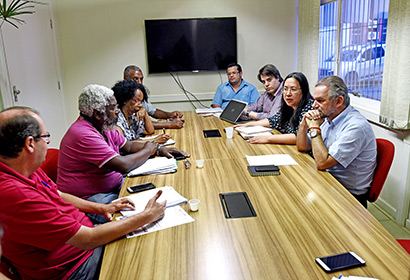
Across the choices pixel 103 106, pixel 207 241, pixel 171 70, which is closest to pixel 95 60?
pixel 171 70

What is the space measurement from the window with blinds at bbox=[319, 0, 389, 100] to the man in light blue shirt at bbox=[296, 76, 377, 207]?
135 centimetres

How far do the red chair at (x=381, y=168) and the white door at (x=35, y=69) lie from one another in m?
3.30

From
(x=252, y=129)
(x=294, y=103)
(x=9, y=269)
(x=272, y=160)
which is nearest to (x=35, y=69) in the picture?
(x=252, y=129)

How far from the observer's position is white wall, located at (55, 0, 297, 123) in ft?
15.8

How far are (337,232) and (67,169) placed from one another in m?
1.56

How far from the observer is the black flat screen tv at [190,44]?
4.86m

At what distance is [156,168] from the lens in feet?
7.10

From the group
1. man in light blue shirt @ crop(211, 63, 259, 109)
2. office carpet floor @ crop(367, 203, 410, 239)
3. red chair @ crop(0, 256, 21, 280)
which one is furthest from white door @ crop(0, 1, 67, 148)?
office carpet floor @ crop(367, 203, 410, 239)

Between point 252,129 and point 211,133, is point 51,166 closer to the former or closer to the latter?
point 211,133

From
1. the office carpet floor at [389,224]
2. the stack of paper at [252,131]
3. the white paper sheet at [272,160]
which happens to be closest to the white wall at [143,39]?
the stack of paper at [252,131]

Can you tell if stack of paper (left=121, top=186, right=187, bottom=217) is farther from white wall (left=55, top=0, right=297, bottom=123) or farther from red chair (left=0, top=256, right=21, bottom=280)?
white wall (left=55, top=0, right=297, bottom=123)

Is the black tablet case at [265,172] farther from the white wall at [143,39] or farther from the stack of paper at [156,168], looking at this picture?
the white wall at [143,39]

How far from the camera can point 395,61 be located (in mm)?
2676

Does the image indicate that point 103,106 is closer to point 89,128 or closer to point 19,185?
point 89,128
